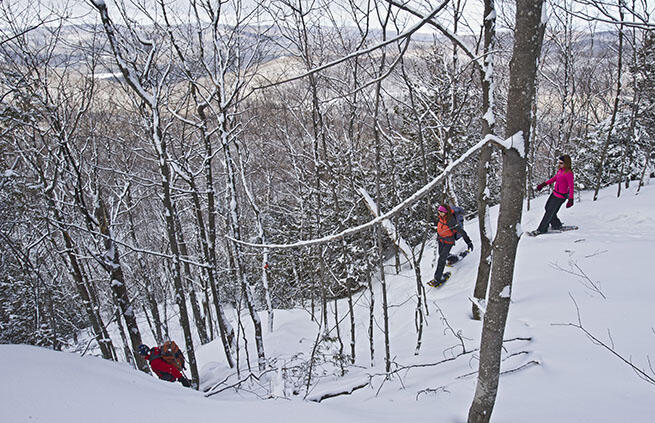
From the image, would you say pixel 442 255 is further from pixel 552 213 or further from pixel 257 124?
pixel 257 124

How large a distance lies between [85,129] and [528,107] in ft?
41.5

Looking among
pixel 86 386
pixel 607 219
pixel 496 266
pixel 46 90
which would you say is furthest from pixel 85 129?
pixel 607 219

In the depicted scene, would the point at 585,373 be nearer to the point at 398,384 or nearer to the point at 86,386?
the point at 398,384

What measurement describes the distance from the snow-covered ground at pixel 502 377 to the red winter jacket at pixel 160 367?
8.01ft

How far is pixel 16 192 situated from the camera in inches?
187

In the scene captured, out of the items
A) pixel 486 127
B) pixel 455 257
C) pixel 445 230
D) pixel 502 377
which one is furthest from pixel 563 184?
pixel 502 377

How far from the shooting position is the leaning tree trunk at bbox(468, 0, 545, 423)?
1423mm

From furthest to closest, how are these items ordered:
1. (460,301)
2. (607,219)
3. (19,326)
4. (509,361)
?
(19,326) → (607,219) → (460,301) → (509,361)

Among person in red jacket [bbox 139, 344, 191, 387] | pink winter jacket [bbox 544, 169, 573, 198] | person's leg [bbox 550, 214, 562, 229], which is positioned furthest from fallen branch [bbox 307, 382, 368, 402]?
person's leg [bbox 550, 214, 562, 229]

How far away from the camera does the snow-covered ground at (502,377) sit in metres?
2.14

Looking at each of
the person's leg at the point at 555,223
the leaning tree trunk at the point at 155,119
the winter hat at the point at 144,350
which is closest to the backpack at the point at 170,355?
the winter hat at the point at 144,350

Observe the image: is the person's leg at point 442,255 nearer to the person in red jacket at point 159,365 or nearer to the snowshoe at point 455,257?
the snowshoe at point 455,257

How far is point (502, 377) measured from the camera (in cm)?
282

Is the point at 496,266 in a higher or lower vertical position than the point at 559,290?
higher
